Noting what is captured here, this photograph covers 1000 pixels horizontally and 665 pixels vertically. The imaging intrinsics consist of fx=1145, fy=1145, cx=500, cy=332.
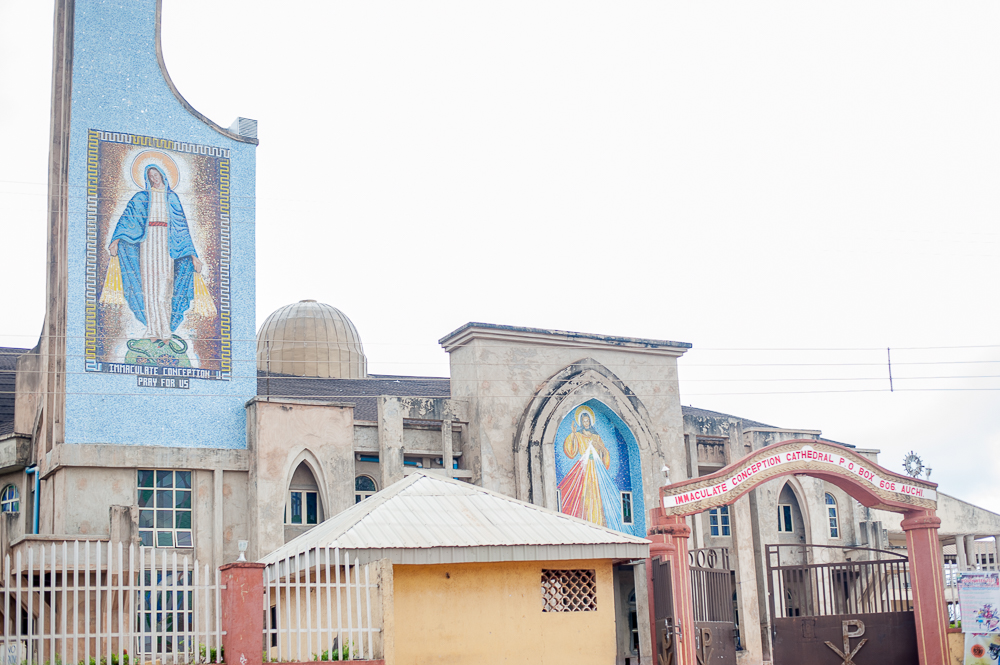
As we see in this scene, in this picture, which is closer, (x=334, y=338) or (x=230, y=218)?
(x=230, y=218)

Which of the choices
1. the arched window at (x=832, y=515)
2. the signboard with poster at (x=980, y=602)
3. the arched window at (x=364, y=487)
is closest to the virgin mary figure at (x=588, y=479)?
the arched window at (x=364, y=487)

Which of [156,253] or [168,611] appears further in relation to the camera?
[156,253]

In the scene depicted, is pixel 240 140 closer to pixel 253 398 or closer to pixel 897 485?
pixel 253 398

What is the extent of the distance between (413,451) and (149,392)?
5515mm

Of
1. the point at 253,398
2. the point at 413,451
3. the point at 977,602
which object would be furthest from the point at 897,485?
the point at 253,398

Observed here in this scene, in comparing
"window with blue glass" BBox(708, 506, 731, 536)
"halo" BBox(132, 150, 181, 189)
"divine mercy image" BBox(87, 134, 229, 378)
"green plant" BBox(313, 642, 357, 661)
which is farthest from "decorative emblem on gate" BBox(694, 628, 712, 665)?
"halo" BBox(132, 150, 181, 189)

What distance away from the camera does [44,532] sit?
71.3 ft

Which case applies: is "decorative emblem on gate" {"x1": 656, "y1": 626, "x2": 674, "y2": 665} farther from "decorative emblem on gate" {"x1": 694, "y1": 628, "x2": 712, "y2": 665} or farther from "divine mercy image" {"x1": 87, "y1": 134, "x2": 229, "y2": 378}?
"divine mercy image" {"x1": 87, "y1": 134, "x2": 229, "y2": 378}

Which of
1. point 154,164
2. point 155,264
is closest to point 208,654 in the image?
point 155,264

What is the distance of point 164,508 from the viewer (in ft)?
71.8

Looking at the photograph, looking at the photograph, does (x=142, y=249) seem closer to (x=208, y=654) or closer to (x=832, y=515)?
(x=208, y=654)

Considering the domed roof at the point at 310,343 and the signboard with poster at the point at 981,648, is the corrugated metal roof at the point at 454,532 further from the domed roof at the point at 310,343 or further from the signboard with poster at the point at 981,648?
the domed roof at the point at 310,343

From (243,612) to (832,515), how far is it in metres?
19.8

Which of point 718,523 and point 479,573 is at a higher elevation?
point 718,523
